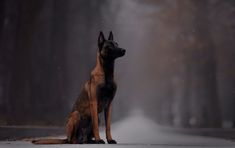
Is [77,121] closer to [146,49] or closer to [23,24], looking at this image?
[23,24]

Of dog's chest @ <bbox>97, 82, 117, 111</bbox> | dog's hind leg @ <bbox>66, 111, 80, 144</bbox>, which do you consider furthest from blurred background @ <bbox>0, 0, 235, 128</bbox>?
dog's chest @ <bbox>97, 82, 117, 111</bbox>

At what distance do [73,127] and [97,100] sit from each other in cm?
43

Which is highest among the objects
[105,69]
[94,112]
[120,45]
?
[120,45]

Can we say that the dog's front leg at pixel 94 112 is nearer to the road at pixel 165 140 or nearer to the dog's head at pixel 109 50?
the road at pixel 165 140

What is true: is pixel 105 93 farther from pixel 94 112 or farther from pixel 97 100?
pixel 94 112

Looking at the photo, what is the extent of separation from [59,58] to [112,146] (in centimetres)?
1102

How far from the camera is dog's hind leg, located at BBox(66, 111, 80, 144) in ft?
16.6

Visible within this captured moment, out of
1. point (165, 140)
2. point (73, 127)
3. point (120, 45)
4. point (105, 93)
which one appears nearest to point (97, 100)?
point (105, 93)

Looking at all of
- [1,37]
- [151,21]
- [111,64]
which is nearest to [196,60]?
[151,21]

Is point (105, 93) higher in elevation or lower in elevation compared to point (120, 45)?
lower

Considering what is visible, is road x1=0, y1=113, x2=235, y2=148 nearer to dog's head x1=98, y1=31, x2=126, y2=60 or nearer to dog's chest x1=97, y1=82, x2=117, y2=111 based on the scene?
dog's chest x1=97, y1=82, x2=117, y2=111

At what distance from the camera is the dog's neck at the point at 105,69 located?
4898 millimetres

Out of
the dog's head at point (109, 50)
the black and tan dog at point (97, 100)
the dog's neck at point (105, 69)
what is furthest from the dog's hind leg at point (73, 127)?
the dog's head at point (109, 50)

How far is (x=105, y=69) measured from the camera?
16.1 ft
